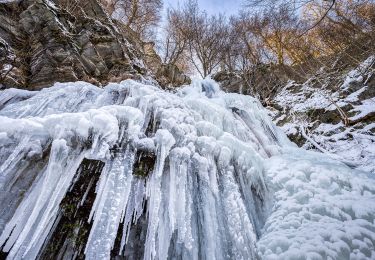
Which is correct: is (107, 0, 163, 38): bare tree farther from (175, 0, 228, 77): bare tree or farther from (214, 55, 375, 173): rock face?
(214, 55, 375, 173): rock face

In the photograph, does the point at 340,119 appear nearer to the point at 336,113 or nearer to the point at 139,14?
the point at 336,113

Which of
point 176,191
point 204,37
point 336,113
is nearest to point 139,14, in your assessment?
point 204,37

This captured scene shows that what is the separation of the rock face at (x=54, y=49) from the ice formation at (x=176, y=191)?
9.98 ft

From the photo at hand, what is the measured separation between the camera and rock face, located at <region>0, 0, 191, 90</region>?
5.79 metres

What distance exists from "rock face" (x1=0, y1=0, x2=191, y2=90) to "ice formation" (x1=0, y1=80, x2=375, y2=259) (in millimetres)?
3041

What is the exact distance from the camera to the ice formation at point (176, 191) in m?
1.88

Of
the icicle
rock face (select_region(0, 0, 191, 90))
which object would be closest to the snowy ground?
the icicle

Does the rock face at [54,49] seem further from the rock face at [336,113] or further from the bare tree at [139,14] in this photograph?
the bare tree at [139,14]

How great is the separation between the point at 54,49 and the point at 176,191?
5.91m

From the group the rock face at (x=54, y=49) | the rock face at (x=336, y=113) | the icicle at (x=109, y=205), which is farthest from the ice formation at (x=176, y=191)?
the rock face at (x=54, y=49)

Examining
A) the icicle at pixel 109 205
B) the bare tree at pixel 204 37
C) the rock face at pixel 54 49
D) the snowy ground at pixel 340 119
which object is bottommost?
the icicle at pixel 109 205

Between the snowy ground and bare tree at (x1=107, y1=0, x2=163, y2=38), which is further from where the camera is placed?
bare tree at (x1=107, y1=0, x2=163, y2=38)

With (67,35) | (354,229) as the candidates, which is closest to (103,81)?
(67,35)

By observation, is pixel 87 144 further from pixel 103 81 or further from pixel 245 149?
pixel 103 81
